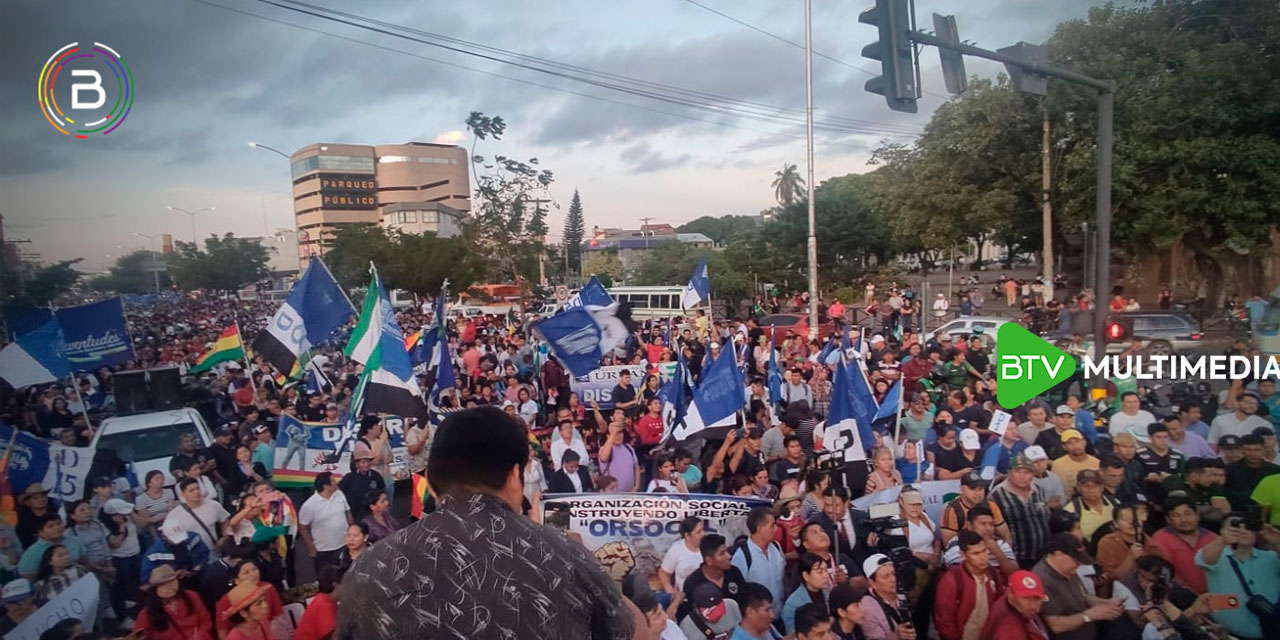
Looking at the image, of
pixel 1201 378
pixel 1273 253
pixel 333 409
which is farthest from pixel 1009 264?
pixel 333 409

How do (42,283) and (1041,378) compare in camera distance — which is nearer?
(1041,378)

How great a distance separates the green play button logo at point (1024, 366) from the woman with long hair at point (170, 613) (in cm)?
731

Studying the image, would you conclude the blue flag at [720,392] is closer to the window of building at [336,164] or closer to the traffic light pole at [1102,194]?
the traffic light pole at [1102,194]

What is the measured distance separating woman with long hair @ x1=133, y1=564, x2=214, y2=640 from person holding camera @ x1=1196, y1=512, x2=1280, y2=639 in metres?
6.06

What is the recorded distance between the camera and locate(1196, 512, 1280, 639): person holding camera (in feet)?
14.4

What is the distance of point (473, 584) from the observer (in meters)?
1.63


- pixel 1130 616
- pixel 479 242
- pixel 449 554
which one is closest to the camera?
pixel 449 554

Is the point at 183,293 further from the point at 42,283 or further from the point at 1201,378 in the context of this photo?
the point at 1201,378

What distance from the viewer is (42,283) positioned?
14.5m

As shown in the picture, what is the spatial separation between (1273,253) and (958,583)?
19.4 meters

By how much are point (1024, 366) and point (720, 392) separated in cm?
325

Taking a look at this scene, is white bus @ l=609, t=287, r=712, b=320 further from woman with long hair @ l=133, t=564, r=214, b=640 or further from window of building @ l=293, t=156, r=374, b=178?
window of building @ l=293, t=156, r=374, b=178

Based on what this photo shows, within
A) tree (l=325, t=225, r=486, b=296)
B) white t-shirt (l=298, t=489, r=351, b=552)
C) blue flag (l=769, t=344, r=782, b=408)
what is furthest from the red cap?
tree (l=325, t=225, r=486, b=296)

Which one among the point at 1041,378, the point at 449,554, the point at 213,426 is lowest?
the point at 213,426
